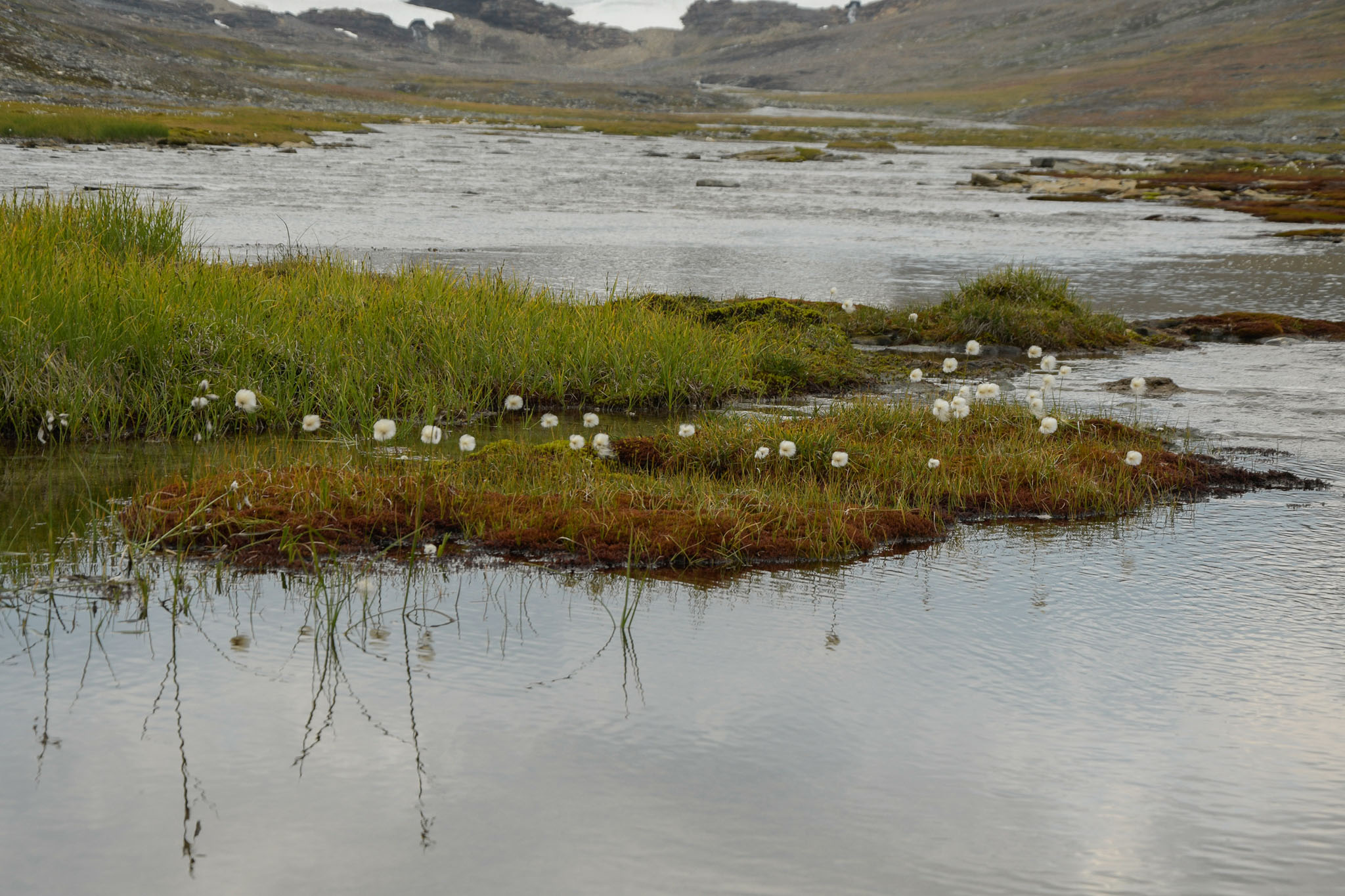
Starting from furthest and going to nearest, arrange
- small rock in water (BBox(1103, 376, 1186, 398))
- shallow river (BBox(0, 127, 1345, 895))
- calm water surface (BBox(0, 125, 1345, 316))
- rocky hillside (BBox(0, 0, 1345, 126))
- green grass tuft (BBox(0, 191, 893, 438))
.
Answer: rocky hillside (BBox(0, 0, 1345, 126))
calm water surface (BBox(0, 125, 1345, 316))
small rock in water (BBox(1103, 376, 1186, 398))
green grass tuft (BBox(0, 191, 893, 438))
shallow river (BBox(0, 127, 1345, 895))

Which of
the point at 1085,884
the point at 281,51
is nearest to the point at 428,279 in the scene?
the point at 1085,884

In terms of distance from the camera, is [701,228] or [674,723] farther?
[701,228]

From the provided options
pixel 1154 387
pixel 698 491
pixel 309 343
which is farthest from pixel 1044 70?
pixel 698 491

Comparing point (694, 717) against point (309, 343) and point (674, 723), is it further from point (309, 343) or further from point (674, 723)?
point (309, 343)

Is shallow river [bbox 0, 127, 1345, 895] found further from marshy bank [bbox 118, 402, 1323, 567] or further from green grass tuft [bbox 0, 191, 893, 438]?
green grass tuft [bbox 0, 191, 893, 438]

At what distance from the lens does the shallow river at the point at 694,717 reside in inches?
142

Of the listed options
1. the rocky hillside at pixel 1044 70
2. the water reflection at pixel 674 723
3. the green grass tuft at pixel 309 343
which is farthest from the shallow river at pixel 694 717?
the rocky hillside at pixel 1044 70

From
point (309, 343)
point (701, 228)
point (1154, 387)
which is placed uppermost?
point (701, 228)

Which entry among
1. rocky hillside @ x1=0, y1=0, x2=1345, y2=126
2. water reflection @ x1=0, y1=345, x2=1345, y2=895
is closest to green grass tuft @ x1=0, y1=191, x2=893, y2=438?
water reflection @ x1=0, y1=345, x2=1345, y2=895

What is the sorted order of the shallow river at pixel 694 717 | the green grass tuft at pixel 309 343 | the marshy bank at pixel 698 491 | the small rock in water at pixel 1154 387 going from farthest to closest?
the small rock in water at pixel 1154 387 < the green grass tuft at pixel 309 343 < the marshy bank at pixel 698 491 < the shallow river at pixel 694 717

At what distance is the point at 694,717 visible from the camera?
4.57 m

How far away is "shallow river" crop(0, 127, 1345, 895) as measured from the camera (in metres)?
3.60

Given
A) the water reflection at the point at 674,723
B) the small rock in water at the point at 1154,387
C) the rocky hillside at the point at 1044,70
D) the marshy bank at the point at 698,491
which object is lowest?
the water reflection at the point at 674,723

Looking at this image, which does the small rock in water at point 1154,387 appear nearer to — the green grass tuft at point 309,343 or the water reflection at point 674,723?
the green grass tuft at point 309,343
